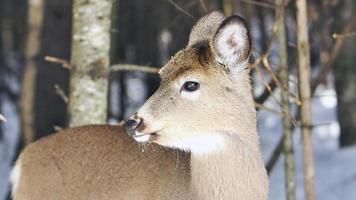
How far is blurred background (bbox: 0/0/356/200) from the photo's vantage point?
896 centimetres

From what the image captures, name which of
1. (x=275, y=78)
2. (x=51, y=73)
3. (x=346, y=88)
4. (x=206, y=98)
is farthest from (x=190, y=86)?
(x=346, y=88)

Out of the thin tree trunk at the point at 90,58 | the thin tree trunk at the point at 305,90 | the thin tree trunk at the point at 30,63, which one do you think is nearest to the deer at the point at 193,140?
the thin tree trunk at the point at 90,58

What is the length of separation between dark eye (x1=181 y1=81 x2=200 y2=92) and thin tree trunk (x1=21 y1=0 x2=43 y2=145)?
17.2 feet

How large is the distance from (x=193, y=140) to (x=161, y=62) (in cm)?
1291

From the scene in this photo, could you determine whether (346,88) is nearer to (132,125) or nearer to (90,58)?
(90,58)

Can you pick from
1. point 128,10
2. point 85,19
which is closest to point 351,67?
point 128,10

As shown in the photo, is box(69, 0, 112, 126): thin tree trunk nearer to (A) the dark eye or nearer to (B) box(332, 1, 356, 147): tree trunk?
(A) the dark eye

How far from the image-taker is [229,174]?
6.25 meters

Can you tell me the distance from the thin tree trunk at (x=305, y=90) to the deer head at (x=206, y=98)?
1.60 m

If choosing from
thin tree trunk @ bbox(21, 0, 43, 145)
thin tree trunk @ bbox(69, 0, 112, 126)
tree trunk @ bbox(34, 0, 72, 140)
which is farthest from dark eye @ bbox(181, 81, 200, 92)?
tree trunk @ bbox(34, 0, 72, 140)

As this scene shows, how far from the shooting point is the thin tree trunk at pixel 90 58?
308 inches

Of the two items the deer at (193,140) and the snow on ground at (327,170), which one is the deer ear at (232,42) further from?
the snow on ground at (327,170)

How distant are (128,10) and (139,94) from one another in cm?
415

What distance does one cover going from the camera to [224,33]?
6008 millimetres
